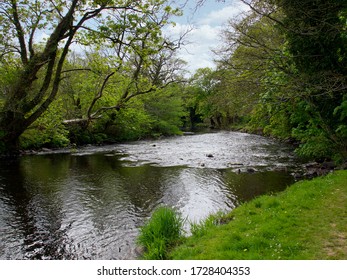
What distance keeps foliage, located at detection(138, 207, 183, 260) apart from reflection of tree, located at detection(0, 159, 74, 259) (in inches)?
79.6

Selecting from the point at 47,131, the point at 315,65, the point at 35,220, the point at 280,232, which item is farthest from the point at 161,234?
the point at 47,131

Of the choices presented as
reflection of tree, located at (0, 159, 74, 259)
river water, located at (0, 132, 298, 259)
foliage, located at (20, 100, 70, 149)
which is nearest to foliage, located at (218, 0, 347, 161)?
river water, located at (0, 132, 298, 259)

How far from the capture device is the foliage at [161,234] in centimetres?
695

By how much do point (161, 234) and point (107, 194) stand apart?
6.13 metres

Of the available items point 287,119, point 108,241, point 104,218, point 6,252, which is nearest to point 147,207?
point 104,218

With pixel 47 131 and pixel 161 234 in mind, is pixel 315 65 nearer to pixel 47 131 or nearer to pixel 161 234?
pixel 161 234

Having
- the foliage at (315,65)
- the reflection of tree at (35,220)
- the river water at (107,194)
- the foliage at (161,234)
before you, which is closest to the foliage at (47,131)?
the river water at (107,194)

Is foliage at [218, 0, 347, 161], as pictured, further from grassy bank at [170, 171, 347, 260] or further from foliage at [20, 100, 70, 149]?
foliage at [20, 100, 70, 149]

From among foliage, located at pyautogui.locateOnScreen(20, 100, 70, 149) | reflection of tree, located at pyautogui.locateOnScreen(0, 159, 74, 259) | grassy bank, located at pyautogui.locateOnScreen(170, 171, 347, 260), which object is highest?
foliage, located at pyautogui.locateOnScreen(20, 100, 70, 149)

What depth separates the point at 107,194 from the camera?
42.7 ft

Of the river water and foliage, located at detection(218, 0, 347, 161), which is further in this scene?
foliage, located at detection(218, 0, 347, 161)

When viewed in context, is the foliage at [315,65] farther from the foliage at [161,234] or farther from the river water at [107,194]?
the foliage at [161,234]

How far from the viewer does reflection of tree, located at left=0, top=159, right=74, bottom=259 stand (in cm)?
773

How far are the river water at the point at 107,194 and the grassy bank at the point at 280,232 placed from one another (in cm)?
197
